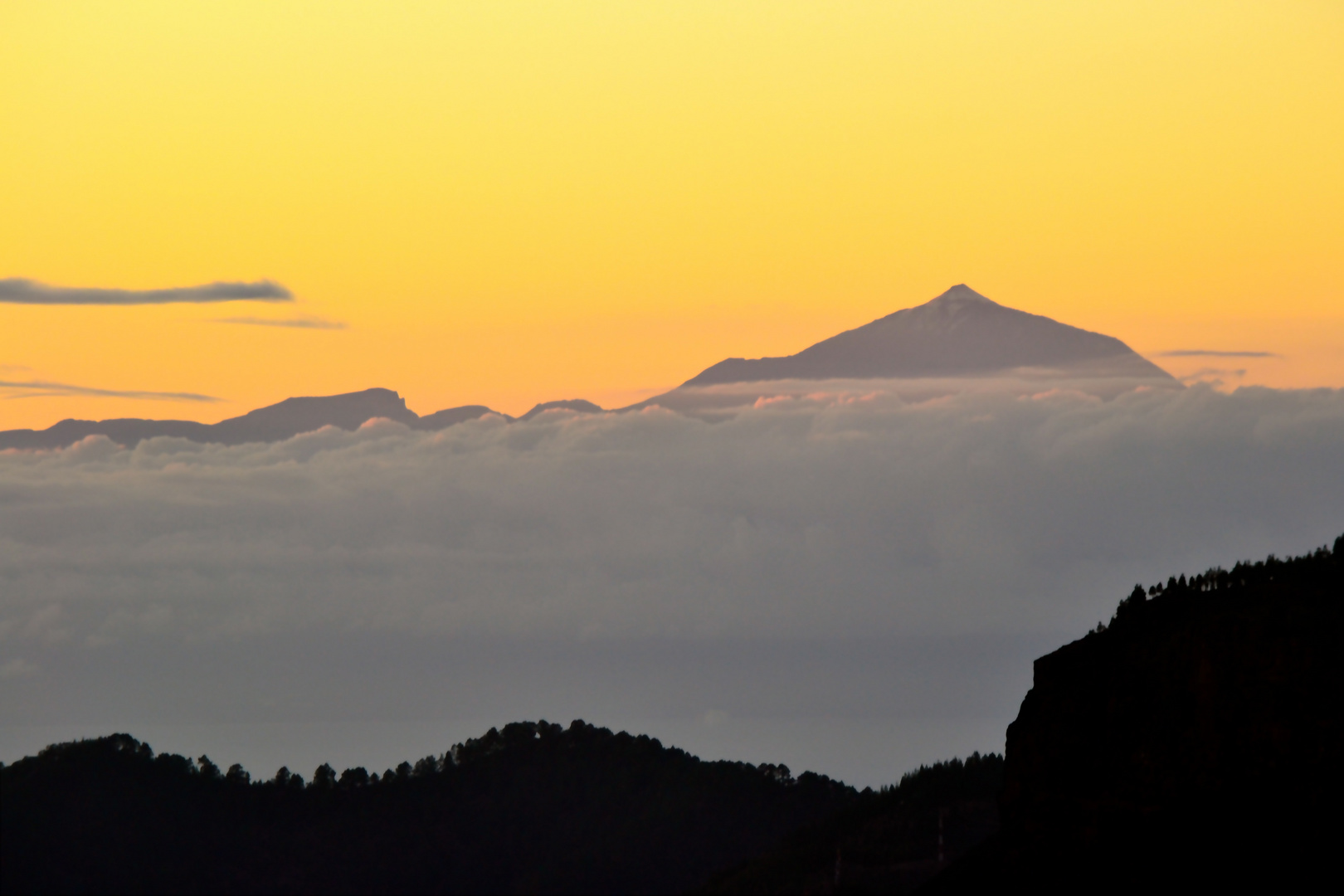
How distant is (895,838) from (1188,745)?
62.2m

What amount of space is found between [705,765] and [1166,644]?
5200 inches

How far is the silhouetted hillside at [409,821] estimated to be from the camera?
153 meters

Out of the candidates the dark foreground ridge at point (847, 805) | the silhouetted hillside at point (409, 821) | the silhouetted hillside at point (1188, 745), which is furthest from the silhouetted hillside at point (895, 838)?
the silhouetted hillside at point (1188, 745)

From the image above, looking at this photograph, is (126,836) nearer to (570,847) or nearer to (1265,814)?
(570,847)

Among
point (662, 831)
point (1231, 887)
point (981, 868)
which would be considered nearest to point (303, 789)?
point (662, 831)

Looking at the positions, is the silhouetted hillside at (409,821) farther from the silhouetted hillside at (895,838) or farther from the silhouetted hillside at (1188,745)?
the silhouetted hillside at (1188,745)

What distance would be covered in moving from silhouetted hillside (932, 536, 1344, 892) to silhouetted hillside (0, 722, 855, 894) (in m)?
108

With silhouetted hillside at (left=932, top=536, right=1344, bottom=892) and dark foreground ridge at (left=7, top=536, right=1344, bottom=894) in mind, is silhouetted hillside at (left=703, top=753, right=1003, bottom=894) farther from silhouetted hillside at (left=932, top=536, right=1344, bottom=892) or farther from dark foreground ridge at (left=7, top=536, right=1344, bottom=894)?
silhouetted hillside at (left=932, top=536, right=1344, bottom=892)

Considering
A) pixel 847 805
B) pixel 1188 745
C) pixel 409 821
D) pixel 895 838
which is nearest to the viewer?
pixel 1188 745

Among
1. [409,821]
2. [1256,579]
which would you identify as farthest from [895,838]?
[409,821]

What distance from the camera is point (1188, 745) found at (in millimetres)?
43938

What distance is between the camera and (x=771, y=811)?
16325 cm

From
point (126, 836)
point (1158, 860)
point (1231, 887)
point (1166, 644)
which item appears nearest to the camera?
point (1231, 887)

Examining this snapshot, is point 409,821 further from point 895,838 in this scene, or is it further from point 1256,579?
point 1256,579
